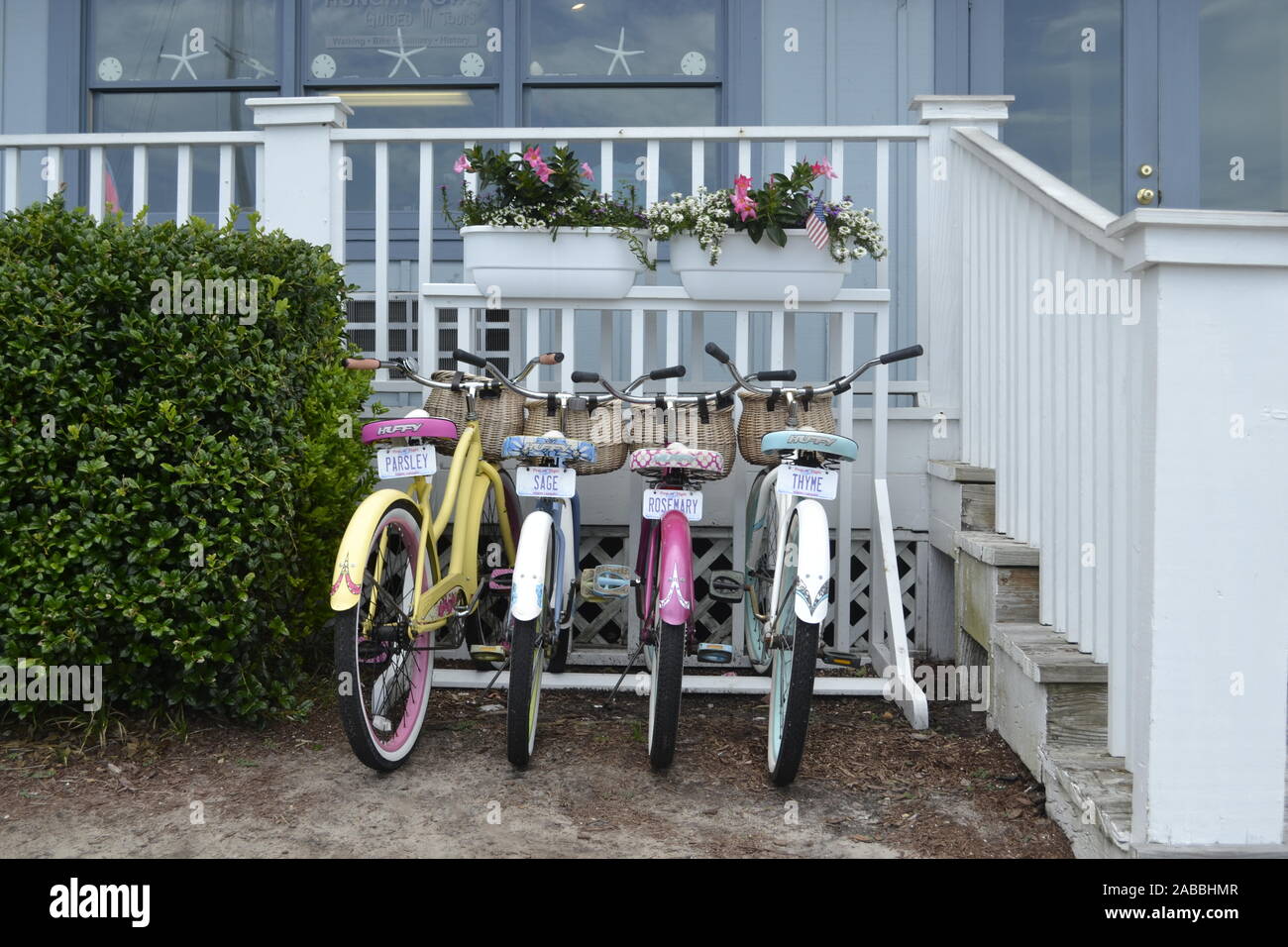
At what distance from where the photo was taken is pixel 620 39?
5.86m

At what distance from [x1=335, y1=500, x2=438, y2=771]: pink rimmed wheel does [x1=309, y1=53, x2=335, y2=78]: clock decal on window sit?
3.66 meters

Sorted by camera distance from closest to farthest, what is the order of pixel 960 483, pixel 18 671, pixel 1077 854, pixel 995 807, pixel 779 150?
pixel 1077 854, pixel 995 807, pixel 18 671, pixel 960 483, pixel 779 150

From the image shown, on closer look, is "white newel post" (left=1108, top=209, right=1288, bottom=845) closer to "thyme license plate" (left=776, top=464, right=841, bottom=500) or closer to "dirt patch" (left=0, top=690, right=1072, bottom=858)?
"dirt patch" (left=0, top=690, right=1072, bottom=858)

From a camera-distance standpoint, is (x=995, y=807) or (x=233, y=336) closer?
(x=995, y=807)

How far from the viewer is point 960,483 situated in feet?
11.9

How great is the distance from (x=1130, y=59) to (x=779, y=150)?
1.81 metres

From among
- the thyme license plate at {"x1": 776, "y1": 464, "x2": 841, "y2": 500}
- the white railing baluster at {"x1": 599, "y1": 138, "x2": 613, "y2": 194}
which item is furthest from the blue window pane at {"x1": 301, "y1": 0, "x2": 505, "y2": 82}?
the thyme license plate at {"x1": 776, "y1": 464, "x2": 841, "y2": 500}

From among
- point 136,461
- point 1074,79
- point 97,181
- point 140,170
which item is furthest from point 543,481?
point 1074,79

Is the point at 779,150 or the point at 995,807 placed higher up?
the point at 779,150

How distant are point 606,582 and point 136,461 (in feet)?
4.14

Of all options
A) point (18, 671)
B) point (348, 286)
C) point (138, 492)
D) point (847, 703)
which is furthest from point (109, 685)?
point (847, 703)

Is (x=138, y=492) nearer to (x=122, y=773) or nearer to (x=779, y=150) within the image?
(x=122, y=773)

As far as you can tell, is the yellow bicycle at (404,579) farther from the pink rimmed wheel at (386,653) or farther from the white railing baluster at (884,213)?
the white railing baluster at (884,213)
